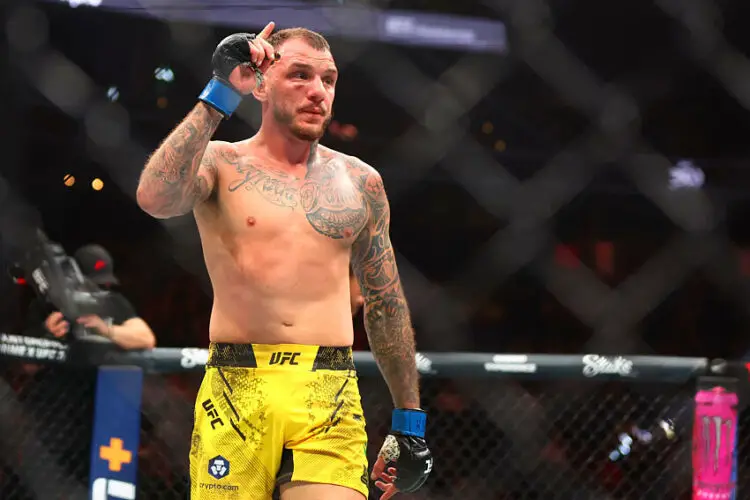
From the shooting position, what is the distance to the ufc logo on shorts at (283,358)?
153 centimetres

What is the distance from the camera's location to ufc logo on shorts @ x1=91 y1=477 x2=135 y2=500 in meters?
1.97

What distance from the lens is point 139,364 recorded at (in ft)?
6.82

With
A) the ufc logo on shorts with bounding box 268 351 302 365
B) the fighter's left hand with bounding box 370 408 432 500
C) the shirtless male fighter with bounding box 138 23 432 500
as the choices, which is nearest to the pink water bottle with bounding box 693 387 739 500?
the fighter's left hand with bounding box 370 408 432 500

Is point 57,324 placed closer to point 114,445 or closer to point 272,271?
point 114,445

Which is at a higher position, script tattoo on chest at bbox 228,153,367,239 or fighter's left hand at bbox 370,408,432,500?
script tattoo on chest at bbox 228,153,367,239

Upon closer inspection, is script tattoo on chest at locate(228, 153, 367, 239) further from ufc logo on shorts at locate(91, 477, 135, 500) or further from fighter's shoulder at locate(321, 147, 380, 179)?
ufc logo on shorts at locate(91, 477, 135, 500)

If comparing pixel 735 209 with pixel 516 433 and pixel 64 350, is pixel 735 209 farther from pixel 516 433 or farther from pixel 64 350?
pixel 64 350

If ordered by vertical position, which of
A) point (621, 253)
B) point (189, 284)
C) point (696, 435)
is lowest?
point (696, 435)

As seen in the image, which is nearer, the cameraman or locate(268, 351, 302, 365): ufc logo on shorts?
locate(268, 351, 302, 365): ufc logo on shorts

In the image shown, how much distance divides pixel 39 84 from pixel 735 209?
264 cm

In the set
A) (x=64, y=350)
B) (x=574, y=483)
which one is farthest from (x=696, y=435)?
(x=64, y=350)

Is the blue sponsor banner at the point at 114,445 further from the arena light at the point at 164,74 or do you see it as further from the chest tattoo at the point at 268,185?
the arena light at the point at 164,74

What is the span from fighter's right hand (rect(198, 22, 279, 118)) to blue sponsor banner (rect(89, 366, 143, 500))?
0.81 meters

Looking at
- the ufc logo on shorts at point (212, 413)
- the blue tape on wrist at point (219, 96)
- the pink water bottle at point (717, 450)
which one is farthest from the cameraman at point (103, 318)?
the pink water bottle at point (717, 450)
